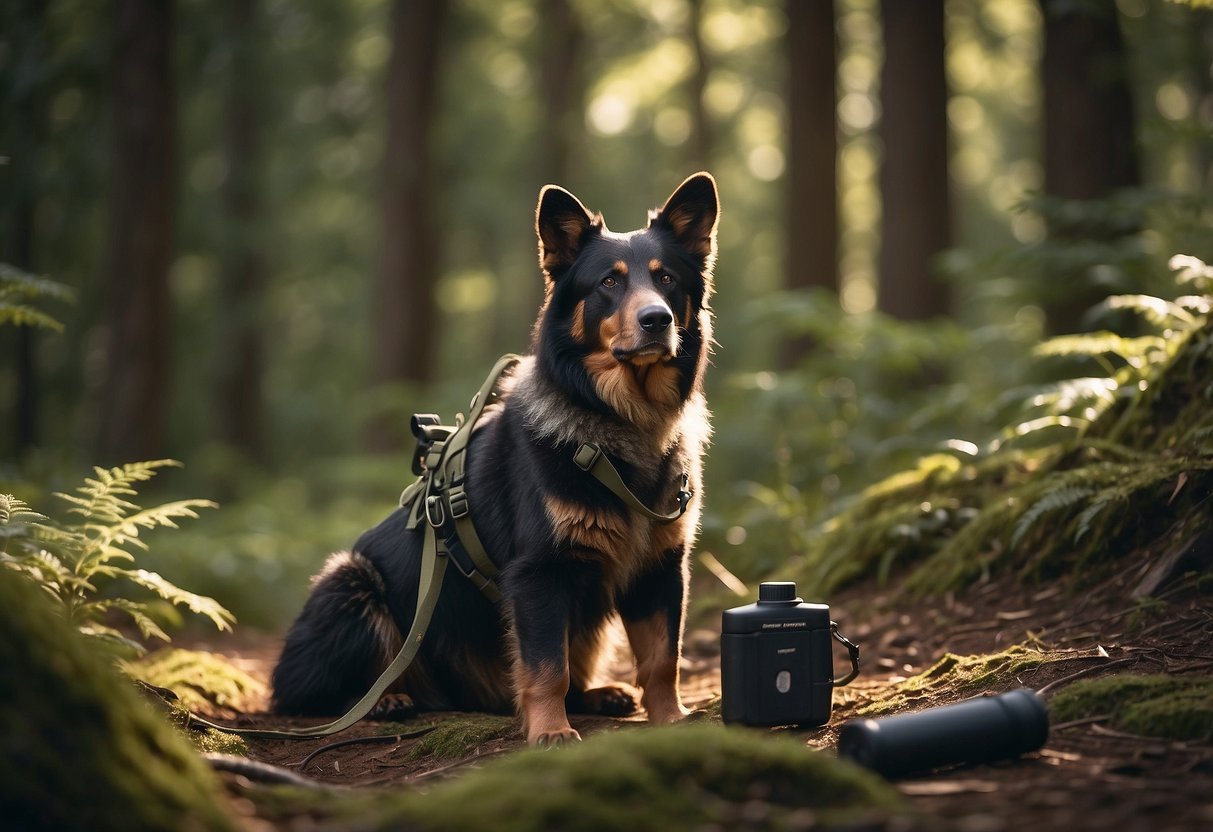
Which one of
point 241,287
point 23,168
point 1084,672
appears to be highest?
point 23,168

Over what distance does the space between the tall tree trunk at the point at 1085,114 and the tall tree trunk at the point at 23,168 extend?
1230cm

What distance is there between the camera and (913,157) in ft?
34.4

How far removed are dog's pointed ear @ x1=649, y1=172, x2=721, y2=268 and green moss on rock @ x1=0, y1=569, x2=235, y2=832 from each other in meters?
3.21

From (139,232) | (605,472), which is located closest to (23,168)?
(139,232)

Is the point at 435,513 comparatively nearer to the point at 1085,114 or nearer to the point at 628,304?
the point at 628,304

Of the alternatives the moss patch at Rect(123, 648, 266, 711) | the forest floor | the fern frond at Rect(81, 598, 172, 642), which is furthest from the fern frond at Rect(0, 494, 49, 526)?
the forest floor

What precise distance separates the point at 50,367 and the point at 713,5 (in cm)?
1557

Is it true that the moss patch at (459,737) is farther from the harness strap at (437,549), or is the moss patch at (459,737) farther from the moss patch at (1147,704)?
the moss patch at (1147,704)

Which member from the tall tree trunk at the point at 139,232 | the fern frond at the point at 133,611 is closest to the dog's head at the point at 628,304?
the fern frond at the point at 133,611

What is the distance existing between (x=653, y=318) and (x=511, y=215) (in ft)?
59.3

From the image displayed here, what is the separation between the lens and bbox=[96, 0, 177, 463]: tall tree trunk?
1165 cm

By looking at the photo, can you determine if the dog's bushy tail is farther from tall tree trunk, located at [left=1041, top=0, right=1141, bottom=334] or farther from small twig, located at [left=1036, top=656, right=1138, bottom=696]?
tall tree trunk, located at [left=1041, top=0, right=1141, bottom=334]

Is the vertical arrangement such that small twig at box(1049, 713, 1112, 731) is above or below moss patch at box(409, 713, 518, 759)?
above

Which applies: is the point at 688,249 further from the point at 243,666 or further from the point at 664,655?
the point at 243,666
